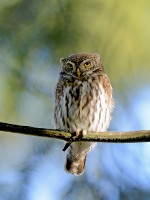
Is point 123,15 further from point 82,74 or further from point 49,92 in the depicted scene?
point 49,92

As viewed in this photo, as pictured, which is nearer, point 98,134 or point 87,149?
point 98,134

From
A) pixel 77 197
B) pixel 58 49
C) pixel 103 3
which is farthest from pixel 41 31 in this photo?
pixel 77 197

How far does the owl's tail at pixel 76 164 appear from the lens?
4785mm

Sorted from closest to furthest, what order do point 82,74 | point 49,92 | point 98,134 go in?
1. point 98,134
2. point 82,74
3. point 49,92

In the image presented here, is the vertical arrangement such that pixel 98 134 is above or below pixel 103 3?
below

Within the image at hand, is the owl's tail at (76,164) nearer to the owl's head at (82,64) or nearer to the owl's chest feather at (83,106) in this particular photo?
the owl's chest feather at (83,106)

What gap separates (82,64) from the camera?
4.70 meters

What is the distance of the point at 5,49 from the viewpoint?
5.12 metres

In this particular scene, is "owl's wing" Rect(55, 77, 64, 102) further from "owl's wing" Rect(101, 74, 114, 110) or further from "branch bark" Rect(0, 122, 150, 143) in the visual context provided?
"branch bark" Rect(0, 122, 150, 143)

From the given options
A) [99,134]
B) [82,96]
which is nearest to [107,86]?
[82,96]

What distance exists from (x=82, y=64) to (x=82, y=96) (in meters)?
A: 0.43

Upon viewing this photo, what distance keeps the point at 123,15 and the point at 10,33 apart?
1.12 m

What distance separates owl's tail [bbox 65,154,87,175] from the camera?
4785 millimetres

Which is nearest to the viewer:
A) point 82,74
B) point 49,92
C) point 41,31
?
point 82,74
